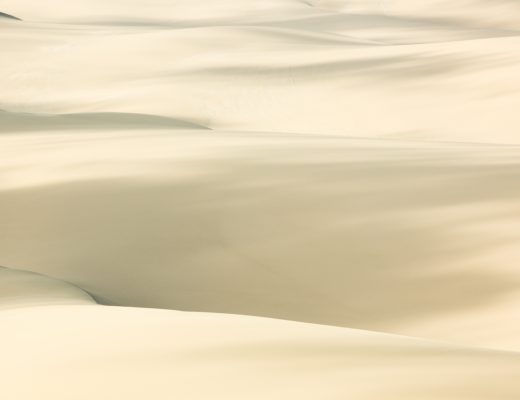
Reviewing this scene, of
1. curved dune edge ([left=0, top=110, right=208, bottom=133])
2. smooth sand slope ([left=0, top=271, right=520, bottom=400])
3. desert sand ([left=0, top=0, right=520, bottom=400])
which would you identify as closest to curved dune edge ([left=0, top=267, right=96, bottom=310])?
desert sand ([left=0, top=0, right=520, bottom=400])

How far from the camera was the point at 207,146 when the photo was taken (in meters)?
3.08

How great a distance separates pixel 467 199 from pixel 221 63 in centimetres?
448

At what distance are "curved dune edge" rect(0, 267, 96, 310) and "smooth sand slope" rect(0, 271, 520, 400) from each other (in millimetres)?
501

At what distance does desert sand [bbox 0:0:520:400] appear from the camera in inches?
44.6

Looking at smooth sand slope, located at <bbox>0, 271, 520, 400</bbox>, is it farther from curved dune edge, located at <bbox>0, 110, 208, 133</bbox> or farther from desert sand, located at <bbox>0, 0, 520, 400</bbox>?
curved dune edge, located at <bbox>0, 110, 208, 133</bbox>

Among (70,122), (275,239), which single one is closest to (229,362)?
(275,239)

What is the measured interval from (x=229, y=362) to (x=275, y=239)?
121cm

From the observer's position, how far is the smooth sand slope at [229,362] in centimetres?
103

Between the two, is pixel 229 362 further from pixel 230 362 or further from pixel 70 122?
pixel 70 122

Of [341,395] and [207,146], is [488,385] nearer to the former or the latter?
[341,395]

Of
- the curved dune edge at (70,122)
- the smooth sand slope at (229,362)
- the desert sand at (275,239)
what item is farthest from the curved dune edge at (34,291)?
the curved dune edge at (70,122)

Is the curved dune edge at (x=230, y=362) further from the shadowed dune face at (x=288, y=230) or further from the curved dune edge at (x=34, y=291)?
the shadowed dune face at (x=288, y=230)

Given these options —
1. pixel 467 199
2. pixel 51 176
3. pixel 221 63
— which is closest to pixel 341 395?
pixel 467 199

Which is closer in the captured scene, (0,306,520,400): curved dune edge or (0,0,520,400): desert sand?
(0,306,520,400): curved dune edge
